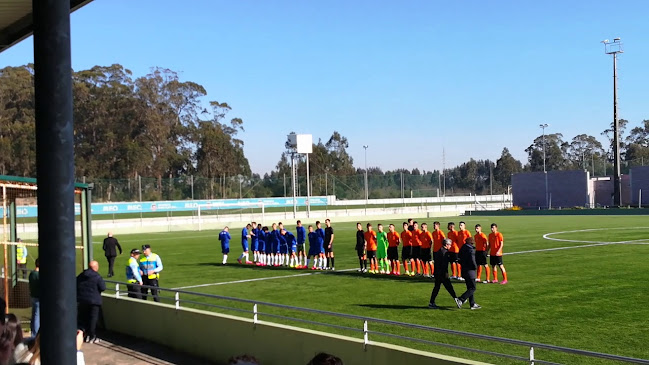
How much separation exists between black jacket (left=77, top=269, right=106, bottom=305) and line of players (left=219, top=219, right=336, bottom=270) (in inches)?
438

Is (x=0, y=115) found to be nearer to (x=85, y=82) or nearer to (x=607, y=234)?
(x=85, y=82)

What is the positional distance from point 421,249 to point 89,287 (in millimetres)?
11052

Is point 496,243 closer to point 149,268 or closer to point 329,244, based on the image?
point 329,244

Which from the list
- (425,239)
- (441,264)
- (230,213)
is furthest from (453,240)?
(230,213)

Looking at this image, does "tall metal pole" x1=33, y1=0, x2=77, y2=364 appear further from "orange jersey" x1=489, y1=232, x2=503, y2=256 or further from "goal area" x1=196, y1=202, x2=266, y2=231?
"goal area" x1=196, y1=202, x2=266, y2=231

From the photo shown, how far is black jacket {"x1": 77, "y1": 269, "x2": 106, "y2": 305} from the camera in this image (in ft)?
44.6

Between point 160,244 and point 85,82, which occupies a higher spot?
point 85,82

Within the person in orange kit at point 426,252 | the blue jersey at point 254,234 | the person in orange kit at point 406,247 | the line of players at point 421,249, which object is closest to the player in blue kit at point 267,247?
the blue jersey at point 254,234

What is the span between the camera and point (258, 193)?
243 feet

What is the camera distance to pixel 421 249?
21656 mm

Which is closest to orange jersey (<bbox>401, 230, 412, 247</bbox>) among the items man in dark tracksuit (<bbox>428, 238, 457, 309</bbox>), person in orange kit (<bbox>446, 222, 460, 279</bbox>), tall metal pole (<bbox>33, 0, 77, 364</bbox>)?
person in orange kit (<bbox>446, 222, 460, 279</bbox>)

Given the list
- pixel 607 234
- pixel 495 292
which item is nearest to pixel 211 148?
pixel 607 234

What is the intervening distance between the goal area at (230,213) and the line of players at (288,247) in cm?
3103

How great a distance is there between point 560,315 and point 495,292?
3496mm
